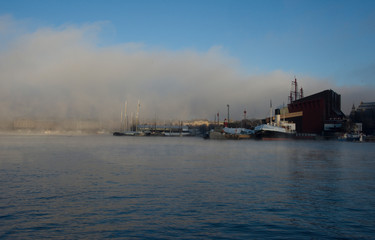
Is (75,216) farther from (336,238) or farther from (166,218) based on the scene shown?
(336,238)

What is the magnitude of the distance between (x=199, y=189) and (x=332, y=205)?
6365 millimetres

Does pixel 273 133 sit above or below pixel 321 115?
below

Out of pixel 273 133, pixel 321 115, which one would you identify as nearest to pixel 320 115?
pixel 321 115

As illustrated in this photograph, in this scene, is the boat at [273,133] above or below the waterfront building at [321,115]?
below

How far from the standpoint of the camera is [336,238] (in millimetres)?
10062

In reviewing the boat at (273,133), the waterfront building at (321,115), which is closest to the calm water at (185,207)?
the boat at (273,133)

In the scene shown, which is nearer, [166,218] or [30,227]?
[30,227]

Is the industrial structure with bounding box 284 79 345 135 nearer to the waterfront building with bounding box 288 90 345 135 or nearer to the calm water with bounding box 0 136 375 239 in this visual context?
the waterfront building with bounding box 288 90 345 135

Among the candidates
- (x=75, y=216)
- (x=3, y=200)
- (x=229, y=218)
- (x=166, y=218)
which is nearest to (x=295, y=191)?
(x=229, y=218)

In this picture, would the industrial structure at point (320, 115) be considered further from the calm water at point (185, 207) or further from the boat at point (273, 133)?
the calm water at point (185, 207)

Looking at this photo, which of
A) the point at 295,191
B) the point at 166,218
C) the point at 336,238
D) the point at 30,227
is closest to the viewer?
the point at 336,238

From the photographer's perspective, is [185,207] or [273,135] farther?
[273,135]

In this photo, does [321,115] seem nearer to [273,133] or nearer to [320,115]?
[320,115]

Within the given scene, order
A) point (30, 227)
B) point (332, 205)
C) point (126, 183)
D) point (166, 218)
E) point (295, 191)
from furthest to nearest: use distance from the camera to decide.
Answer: point (126, 183) → point (295, 191) → point (332, 205) → point (166, 218) → point (30, 227)
